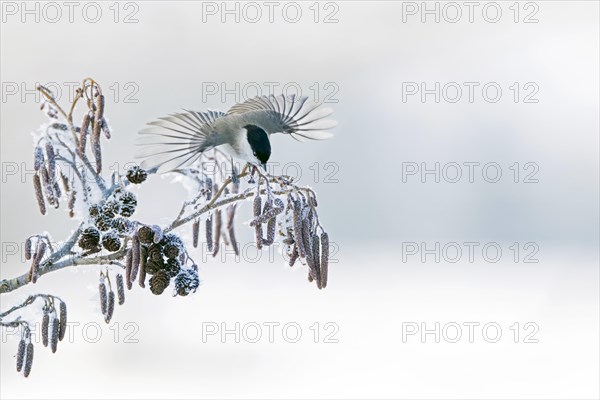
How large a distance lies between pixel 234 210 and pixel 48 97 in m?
0.39

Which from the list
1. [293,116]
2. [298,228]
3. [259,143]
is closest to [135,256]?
[298,228]

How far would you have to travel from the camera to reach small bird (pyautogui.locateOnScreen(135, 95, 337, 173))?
1.25 m

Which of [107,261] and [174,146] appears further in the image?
[174,146]

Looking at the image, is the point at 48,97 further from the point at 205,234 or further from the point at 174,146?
the point at 205,234

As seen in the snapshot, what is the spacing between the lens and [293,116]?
4.75 ft

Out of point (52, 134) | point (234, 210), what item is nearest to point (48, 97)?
point (52, 134)

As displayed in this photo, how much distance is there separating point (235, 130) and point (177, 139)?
0.11 metres

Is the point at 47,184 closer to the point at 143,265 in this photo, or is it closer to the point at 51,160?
the point at 51,160

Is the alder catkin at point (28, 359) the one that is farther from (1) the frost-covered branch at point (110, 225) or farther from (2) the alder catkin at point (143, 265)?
(2) the alder catkin at point (143, 265)

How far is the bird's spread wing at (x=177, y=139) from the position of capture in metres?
1.23

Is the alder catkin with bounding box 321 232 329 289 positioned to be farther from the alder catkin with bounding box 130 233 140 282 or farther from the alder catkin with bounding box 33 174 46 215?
the alder catkin with bounding box 33 174 46 215

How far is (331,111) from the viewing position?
1472mm

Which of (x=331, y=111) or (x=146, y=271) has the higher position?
(x=331, y=111)

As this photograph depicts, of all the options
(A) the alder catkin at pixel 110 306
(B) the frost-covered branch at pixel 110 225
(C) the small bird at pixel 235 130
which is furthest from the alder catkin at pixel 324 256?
(A) the alder catkin at pixel 110 306
